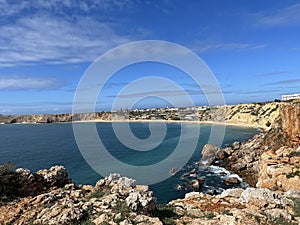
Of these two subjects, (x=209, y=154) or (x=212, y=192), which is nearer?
(x=212, y=192)

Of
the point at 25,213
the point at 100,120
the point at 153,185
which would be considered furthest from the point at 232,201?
the point at 100,120

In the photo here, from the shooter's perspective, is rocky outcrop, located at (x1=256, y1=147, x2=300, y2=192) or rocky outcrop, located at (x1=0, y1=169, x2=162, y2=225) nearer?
rocky outcrop, located at (x1=0, y1=169, x2=162, y2=225)

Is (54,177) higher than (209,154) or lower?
higher

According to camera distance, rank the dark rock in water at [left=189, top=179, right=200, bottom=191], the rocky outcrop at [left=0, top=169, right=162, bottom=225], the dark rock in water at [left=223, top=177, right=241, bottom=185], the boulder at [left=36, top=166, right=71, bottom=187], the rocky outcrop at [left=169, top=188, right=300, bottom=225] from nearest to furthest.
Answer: the rocky outcrop at [left=0, top=169, right=162, bottom=225]
the rocky outcrop at [left=169, top=188, right=300, bottom=225]
the boulder at [left=36, top=166, right=71, bottom=187]
the dark rock in water at [left=189, top=179, right=200, bottom=191]
the dark rock in water at [left=223, top=177, right=241, bottom=185]

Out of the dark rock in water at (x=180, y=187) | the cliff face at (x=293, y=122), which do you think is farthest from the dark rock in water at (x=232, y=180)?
the cliff face at (x=293, y=122)

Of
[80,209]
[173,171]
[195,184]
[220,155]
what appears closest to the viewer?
[80,209]

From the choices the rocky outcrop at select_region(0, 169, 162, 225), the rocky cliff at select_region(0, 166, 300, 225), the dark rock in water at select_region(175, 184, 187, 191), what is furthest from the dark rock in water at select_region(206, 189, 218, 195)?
the rocky outcrop at select_region(0, 169, 162, 225)

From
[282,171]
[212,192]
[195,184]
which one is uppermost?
[282,171]

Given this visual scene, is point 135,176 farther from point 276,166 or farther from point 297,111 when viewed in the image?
point 297,111

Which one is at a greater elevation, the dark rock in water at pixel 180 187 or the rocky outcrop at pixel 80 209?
the rocky outcrop at pixel 80 209

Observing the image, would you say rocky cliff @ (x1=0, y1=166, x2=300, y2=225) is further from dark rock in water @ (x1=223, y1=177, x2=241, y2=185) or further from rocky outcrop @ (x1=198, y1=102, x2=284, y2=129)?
rocky outcrop @ (x1=198, y1=102, x2=284, y2=129)

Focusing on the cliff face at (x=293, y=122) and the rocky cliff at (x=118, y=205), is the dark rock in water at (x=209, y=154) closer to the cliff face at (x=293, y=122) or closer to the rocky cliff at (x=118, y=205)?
the cliff face at (x=293, y=122)

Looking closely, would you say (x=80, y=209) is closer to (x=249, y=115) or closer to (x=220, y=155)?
(x=220, y=155)

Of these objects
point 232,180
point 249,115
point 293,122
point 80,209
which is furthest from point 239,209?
point 249,115
